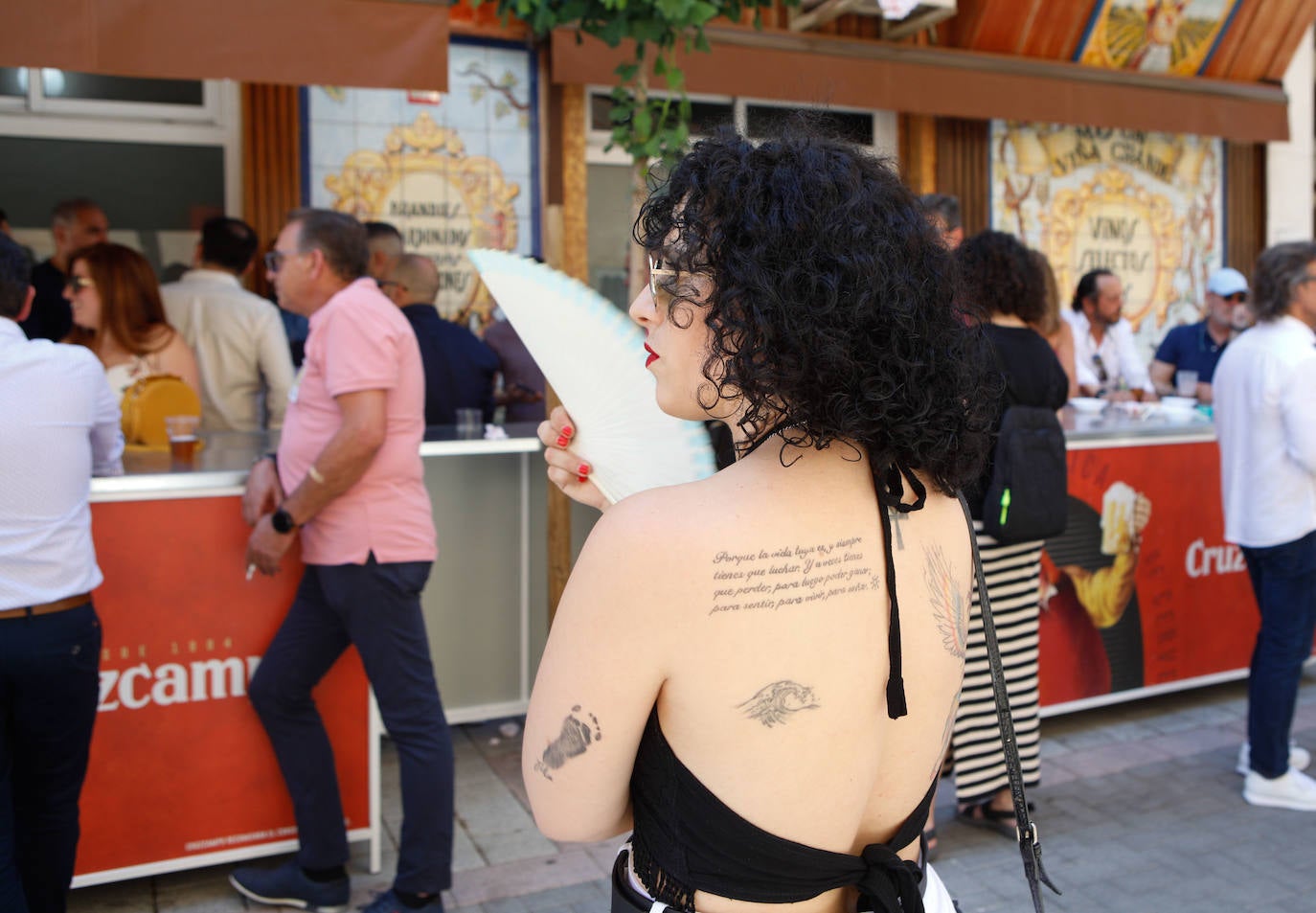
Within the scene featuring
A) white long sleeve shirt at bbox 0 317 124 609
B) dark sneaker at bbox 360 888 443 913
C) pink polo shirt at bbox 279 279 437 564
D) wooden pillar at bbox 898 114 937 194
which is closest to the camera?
white long sleeve shirt at bbox 0 317 124 609

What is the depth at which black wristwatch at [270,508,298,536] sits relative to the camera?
125 inches

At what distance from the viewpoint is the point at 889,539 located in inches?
54.7

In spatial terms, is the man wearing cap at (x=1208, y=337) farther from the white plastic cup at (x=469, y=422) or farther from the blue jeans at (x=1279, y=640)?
the white plastic cup at (x=469, y=422)

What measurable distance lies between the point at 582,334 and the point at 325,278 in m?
1.89

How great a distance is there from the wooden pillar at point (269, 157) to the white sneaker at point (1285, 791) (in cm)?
560

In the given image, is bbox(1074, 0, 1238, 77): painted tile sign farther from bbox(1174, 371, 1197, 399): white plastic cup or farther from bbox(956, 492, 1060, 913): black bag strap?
bbox(956, 492, 1060, 913): black bag strap

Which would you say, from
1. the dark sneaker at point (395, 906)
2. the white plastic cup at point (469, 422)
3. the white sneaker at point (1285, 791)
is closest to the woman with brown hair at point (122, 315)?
the white plastic cup at point (469, 422)

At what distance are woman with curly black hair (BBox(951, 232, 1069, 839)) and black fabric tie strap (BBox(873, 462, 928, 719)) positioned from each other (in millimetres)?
2407

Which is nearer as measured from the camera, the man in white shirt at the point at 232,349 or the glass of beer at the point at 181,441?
the glass of beer at the point at 181,441

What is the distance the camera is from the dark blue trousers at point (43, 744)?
2.59m

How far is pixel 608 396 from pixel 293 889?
2.35 metres

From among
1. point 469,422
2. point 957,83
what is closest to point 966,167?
point 957,83

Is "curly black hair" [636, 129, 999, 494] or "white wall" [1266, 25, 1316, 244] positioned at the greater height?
"white wall" [1266, 25, 1316, 244]

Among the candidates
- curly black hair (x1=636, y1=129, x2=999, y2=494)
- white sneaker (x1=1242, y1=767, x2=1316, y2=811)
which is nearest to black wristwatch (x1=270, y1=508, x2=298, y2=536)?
curly black hair (x1=636, y1=129, x2=999, y2=494)
